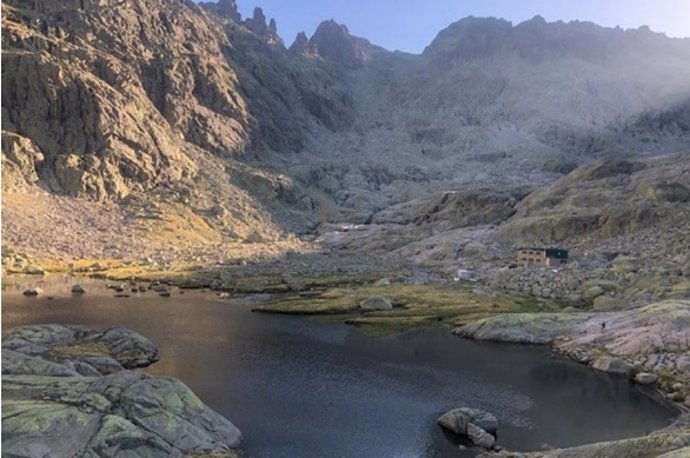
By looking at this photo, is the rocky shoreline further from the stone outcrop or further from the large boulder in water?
the stone outcrop

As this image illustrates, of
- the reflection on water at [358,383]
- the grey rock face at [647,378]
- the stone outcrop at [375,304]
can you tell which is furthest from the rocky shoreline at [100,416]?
the stone outcrop at [375,304]

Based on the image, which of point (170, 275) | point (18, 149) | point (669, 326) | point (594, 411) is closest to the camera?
point (594, 411)

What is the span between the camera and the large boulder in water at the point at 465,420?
158ft

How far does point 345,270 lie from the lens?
151 m

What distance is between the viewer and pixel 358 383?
6128cm

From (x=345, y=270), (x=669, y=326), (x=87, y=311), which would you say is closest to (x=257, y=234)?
(x=345, y=270)

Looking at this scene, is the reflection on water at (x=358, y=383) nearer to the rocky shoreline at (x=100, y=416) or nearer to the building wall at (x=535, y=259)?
the rocky shoreline at (x=100, y=416)

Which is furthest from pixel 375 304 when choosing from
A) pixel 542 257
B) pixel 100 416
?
pixel 100 416

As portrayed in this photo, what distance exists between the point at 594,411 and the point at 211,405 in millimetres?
35756

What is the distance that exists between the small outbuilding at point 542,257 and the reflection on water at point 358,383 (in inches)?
2150

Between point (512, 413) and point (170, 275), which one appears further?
point (170, 275)

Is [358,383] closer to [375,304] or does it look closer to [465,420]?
[465,420]

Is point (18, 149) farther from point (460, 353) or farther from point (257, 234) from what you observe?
point (460, 353)

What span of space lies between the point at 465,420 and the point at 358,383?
50.8 ft
